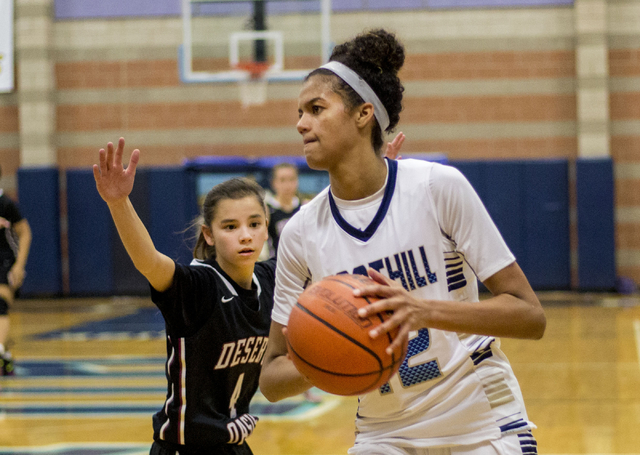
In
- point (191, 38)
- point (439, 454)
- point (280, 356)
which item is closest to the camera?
point (439, 454)

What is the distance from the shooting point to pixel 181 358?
2.55 m

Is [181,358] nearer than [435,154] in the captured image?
Yes

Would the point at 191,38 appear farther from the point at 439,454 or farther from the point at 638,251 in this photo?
the point at 439,454

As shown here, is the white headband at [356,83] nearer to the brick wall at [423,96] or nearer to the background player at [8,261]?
the background player at [8,261]

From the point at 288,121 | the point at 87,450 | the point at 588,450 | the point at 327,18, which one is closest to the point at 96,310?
the point at 288,121

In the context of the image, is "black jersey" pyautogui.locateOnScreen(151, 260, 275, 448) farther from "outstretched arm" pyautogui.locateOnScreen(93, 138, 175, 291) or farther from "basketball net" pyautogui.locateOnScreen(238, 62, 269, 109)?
"basketball net" pyautogui.locateOnScreen(238, 62, 269, 109)

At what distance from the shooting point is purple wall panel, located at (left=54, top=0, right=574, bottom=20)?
11.8m

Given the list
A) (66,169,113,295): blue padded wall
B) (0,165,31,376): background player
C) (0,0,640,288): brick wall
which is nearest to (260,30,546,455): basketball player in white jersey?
(0,165,31,376): background player

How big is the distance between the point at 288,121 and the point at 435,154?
2.45 meters

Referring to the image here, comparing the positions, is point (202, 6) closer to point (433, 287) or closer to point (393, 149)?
point (393, 149)

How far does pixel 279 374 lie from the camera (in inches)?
79.2

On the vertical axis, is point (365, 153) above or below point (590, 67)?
below

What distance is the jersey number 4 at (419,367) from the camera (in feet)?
6.40

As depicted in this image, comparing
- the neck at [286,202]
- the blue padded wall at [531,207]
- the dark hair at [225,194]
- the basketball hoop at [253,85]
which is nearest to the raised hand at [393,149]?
the dark hair at [225,194]
